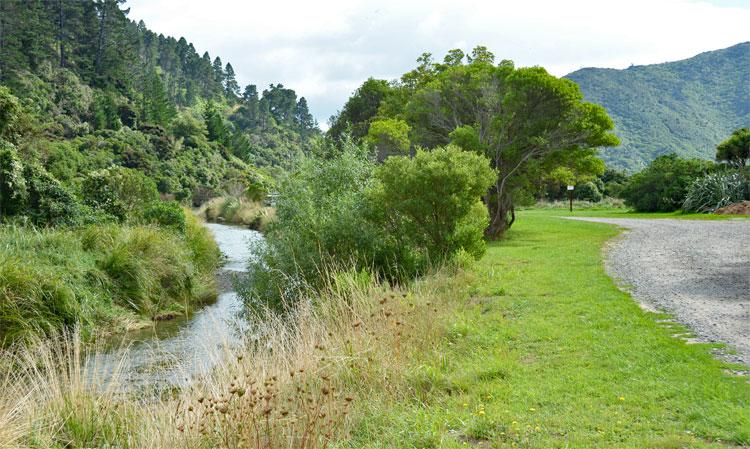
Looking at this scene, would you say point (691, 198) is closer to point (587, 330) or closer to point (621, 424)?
point (587, 330)

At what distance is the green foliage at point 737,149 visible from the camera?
39050mm

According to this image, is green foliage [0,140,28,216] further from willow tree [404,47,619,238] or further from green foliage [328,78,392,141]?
green foliage [328,78,392,141]

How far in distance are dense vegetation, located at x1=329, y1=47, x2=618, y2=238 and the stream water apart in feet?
36.6

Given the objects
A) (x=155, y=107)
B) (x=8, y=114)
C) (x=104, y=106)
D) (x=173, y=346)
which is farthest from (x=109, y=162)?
(x=173, y=346)

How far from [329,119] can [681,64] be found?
13870cm

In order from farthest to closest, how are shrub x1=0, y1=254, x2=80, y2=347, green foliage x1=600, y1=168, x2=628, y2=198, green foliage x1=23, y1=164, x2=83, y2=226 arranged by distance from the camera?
green foliage x1=600, y1=168, x2=628, y2=198
green foliage x1=23, y1=164, x2=83, y2=226
shrub x1=0, y1=254, x2=80, y2=347

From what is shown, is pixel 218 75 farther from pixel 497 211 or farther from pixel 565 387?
pixel 565 387

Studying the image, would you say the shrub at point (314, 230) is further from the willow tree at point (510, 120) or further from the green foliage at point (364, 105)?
the green foliage at point (364, 105)

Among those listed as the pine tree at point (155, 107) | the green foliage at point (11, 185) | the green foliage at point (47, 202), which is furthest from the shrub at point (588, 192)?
the pine tree at point (155, 107)

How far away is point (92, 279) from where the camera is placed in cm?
1600

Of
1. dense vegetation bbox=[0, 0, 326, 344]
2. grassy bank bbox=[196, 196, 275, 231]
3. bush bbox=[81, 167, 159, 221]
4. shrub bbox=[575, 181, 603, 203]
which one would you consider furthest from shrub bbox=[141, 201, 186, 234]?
shrub bbox=[575, 181, 603, 203]

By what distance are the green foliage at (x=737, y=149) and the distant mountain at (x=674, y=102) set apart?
7444 cm

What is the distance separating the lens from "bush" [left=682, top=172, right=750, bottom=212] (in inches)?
1332

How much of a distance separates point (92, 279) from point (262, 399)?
11345 mm
